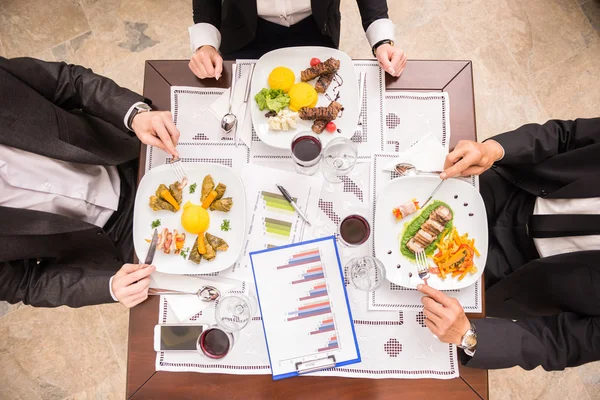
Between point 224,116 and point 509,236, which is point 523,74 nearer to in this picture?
point 509,236

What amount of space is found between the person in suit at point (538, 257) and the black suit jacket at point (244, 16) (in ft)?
2.56

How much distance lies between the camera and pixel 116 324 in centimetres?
286

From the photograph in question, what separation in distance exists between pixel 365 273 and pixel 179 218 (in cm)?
76

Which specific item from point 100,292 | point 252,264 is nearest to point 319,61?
point 252,264

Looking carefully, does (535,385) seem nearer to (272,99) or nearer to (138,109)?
(272,99)

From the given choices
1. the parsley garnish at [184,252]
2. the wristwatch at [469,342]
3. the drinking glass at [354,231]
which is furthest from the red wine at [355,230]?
the parsley garnish at [184,252]

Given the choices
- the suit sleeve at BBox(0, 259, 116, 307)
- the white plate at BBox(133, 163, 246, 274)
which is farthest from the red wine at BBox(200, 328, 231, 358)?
the suit sleeve at BBox(0, 259, 116, 307)

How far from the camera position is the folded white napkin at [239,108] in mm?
1729

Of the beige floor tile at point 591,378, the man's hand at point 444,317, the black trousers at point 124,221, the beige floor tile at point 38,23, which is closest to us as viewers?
the man's hand at point 444,317

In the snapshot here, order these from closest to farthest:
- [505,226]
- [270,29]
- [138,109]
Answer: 1. [138,109]
2. [505,226]
3. [270,29]

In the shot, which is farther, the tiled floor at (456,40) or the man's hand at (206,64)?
the tiled floor at (456,40)

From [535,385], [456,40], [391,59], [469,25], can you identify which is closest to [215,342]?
[391,59]

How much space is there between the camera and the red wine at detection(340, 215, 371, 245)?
164 centimetres

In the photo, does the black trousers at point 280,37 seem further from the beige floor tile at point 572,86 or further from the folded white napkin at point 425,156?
the beige floor tile at point 572,86
